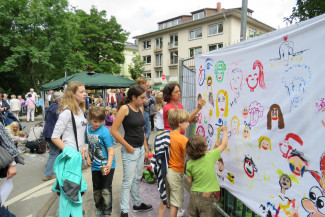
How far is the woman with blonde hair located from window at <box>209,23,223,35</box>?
27883 millimetres

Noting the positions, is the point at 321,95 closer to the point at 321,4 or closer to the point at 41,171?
the point at 41,171

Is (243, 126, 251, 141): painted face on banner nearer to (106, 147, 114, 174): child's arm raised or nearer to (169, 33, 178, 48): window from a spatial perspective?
(106, 147, 114, 174): child's arm raised

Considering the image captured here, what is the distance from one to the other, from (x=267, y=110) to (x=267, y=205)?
0.86 m

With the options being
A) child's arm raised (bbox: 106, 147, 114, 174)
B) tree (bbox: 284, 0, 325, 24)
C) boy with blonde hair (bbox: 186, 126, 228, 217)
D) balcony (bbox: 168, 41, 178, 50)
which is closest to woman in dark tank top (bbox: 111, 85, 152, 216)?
child's arm raised (bbox: 106, 147, 114, 174)

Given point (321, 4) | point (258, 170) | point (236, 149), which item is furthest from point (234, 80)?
point (321, 4)

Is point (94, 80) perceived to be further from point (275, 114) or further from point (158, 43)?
point (158, 43)

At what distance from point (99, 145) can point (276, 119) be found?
6.80ft

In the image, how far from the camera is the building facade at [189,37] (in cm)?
2708

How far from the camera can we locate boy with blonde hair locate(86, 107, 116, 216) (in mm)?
2861

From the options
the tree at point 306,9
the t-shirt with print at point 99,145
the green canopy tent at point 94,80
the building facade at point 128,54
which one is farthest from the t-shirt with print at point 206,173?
the building facade at point 128,54

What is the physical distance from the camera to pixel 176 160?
8.82 ft

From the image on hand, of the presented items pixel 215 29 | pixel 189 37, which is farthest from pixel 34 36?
pixel 215 29

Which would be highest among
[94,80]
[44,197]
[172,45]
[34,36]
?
[172,45]

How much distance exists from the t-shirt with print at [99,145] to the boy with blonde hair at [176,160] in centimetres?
83
